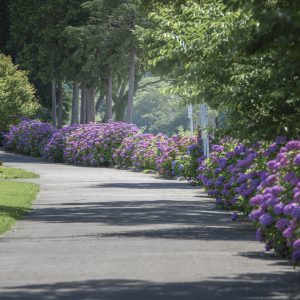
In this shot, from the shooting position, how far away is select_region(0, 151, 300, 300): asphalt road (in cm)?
1228

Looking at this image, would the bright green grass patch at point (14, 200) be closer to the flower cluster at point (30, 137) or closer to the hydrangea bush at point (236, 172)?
the hydrangea bush at point (236, 172)

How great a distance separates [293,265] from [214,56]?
4954 millimetres

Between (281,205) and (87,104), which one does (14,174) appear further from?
(281,205)

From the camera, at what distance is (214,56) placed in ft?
59.9

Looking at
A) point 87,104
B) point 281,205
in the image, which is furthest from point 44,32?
point 281,205

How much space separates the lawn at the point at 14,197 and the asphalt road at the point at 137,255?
298 millimetres

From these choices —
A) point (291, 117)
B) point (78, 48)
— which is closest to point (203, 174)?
point (291, 117)

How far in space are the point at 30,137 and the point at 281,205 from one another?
160 ft

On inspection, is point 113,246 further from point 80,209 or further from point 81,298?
point 80,209

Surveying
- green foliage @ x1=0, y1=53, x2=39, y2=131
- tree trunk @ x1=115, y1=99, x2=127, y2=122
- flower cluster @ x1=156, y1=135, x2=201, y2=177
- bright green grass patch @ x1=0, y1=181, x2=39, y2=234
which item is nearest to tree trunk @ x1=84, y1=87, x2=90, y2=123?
green foliage @ x1=0, y1=53, x2=39, y2=131

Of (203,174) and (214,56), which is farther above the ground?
(214,56)

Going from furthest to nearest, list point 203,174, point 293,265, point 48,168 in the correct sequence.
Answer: point 48,168
point 203,174
point 293,265

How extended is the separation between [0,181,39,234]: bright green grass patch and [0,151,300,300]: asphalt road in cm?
29

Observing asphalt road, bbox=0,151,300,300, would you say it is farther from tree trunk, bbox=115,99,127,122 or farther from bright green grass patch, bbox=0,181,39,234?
tree trunk, bbox=115,99,127,122
